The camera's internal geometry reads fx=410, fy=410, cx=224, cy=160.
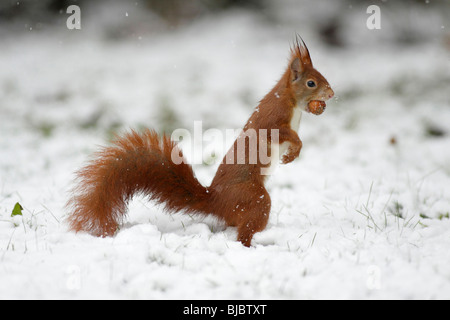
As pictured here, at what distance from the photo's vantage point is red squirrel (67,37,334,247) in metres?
1.96

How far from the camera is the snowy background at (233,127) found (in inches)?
67.6

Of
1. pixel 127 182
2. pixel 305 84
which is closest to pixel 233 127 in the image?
pixel 305 84

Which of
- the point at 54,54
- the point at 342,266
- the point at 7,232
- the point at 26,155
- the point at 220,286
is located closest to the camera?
the point at 220,286

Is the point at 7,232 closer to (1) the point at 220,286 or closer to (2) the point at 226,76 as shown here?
(1) the point at 220,286

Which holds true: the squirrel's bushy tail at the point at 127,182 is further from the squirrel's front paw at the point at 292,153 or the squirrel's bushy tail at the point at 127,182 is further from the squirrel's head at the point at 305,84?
the squirrel's head at the point at 305,84

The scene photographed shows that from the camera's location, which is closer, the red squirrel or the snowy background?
the snowy background

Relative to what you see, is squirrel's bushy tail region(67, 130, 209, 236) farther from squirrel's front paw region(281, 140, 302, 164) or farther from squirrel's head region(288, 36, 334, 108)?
squirrel's head region(288, 36, 334, 108)

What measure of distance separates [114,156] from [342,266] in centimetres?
117

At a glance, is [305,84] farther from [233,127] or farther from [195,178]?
[233,127]

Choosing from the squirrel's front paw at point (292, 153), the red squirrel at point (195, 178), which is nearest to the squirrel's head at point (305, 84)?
the red squirrel at point (195, 178)

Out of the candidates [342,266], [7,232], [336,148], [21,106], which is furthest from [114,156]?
[21,106]

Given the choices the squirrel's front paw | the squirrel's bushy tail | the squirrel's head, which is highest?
the squirrel's head

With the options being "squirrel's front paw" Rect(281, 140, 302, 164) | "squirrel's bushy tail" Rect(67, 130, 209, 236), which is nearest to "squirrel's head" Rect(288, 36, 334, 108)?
"squirrel's front paw" Rect(281, 140, 302, 164)

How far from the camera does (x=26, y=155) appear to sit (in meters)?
3.89
